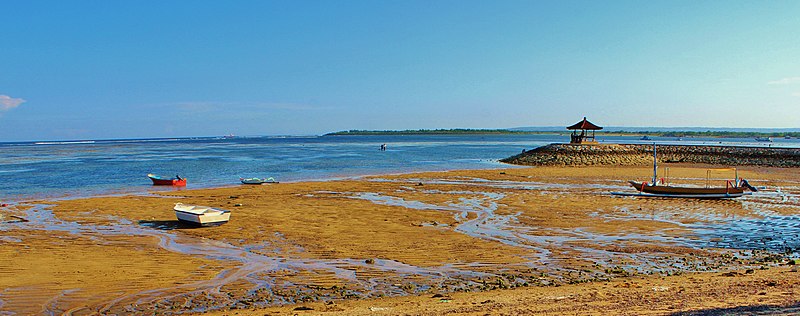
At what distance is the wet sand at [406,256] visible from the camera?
10461 mm

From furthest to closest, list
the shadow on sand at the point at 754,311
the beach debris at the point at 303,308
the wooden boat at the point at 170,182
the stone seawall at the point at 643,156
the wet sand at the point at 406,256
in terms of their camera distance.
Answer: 1. the stone seawall at the point at 643,156
2. the wooden boat at the point at 170,182
3. the wet sand at the point at 406,256
4. the beach debris at the point at 303,308
5. the shadow on sand at the point at 754,311

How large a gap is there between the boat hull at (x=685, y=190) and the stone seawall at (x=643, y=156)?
26.1 m

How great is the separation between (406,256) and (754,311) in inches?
317

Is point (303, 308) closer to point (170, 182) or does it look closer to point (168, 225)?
point (168, 225)

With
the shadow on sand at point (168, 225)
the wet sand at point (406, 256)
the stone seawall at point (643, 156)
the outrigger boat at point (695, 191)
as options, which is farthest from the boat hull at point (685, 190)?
the stone seawall at point (643, 156)

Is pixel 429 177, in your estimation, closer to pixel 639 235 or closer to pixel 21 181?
pixel 639 235

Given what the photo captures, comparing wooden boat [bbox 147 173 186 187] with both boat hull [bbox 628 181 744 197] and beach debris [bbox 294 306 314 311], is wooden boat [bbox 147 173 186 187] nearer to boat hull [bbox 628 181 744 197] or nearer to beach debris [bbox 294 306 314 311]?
boat hull [bbox 628 181 744 197]

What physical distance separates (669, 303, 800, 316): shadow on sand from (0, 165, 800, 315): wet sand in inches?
4.9

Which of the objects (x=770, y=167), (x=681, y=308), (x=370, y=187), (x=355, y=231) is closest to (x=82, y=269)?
(x=355, y=231)

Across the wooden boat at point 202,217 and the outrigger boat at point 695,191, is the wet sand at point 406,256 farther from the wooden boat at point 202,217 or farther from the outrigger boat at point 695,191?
the outrigger boat at point 695,191

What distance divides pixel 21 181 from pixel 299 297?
40.0 m

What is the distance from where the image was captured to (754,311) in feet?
27.1

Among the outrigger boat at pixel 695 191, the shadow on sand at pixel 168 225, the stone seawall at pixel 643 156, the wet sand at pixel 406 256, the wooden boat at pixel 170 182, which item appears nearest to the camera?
the wet sand at pixel 406 256

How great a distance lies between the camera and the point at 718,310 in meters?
8.41
